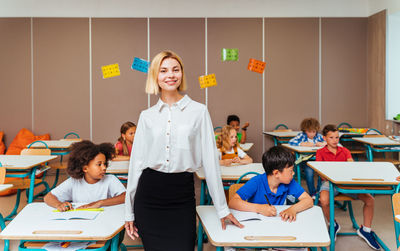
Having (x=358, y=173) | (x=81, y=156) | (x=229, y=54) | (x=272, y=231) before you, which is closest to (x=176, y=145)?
(x=272, y=231)

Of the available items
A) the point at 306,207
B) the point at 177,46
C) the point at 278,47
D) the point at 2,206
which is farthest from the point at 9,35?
the point at 306,207

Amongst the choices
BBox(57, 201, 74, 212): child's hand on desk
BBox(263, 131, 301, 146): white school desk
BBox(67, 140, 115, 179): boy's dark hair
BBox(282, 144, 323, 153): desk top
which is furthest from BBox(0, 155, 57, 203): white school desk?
BBox(263, 131, 301, 146): white school desk

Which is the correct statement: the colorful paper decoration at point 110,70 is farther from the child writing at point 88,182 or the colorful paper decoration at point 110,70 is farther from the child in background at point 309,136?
the child writing at point 88,182

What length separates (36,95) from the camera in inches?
237

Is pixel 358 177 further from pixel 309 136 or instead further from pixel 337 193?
pixel 309 136

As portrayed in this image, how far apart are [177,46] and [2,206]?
3524 millimetres

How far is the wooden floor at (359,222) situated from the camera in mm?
2827

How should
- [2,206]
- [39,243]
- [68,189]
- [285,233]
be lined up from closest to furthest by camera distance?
1. [285,233]
2. [39,243]
3. [68,189]
4. [2,206]

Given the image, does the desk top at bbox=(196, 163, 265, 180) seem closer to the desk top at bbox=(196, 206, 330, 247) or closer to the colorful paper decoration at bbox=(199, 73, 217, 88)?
the desk top at bbox=(196, 206, 330, 247)

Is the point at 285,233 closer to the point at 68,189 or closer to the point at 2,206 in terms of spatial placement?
the point at 68,189

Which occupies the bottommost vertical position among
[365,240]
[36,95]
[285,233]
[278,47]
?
[365,240]

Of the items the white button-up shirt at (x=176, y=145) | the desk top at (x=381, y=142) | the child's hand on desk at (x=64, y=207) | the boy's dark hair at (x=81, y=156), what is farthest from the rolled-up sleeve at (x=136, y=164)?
the desk top at (x=381, y=142)

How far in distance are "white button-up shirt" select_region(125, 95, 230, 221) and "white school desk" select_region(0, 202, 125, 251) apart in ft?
0.48

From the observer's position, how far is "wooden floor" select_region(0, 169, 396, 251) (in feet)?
9.27
